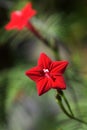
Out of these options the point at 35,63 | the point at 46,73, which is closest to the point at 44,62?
the point at 46,73

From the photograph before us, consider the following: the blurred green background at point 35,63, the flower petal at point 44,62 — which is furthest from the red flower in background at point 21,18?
the flower petal at point 44,62

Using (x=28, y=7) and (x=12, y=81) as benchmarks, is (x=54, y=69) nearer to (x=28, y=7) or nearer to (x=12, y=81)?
(x=28, y=7)

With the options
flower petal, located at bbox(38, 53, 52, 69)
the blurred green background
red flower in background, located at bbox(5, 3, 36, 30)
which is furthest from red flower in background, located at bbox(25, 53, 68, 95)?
red flower in background, located at bbox(5, 3, 36, 30)

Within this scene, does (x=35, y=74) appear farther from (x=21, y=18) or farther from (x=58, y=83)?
(x=21, y=18)

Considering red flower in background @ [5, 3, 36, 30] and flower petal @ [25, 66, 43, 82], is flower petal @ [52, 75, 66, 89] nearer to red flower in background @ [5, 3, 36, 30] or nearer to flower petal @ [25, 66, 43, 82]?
flower petal @ [25, 66, 43, 82]

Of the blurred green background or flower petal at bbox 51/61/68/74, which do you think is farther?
the blurred green background

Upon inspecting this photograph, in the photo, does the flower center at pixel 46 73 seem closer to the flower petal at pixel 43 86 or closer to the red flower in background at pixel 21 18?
the flower petal at pixel 43 86
